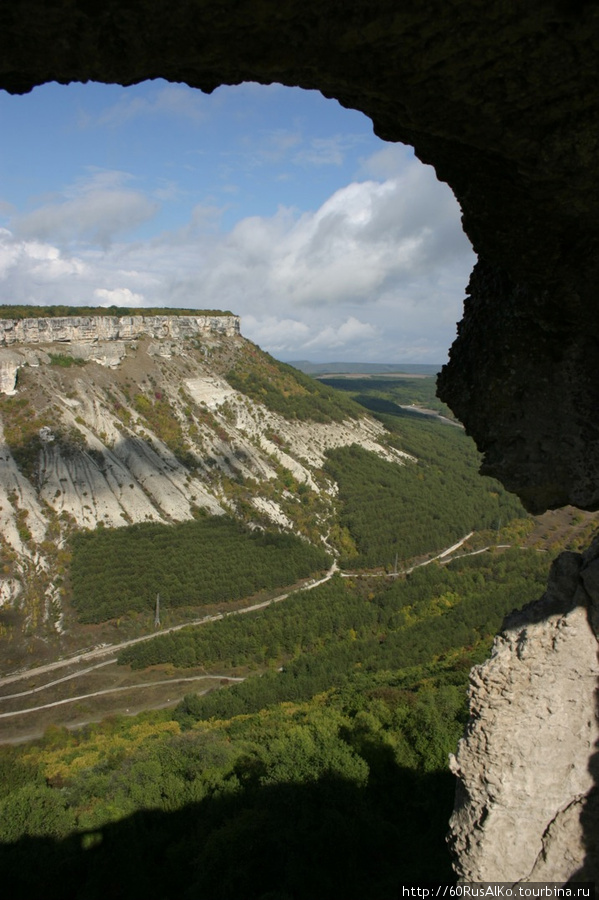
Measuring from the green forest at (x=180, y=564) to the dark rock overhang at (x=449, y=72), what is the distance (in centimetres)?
4427

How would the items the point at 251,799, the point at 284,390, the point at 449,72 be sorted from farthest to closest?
the point at 284,390 < the point at 251,799 < the point at 449,72

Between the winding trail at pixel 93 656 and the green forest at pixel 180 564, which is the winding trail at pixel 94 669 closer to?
the winding trail at pixel 93 656

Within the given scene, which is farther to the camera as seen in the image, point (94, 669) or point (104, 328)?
point (104, 328)

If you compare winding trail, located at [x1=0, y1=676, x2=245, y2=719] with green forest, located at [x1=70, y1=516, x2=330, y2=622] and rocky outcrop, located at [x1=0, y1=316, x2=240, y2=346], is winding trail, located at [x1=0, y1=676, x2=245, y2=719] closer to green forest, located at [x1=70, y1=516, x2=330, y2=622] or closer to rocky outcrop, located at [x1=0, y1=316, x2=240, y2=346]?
green forest, located at [x1=70, y1=516, x2=330, y2=622]

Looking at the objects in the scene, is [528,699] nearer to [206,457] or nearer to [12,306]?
[206,457]

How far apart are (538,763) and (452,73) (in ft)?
25.5

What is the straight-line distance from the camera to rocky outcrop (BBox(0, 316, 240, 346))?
209ft

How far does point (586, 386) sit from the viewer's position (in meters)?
6.66

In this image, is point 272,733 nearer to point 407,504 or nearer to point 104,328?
point 407,504

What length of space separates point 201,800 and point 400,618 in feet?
90.4

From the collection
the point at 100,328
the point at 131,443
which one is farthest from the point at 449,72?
the point at 100,328

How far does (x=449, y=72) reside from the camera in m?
4.18

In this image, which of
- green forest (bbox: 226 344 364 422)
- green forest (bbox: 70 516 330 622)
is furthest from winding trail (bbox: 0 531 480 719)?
green forest (bbox: 226 344 364 422)

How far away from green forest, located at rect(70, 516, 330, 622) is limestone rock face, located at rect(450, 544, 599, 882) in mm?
41255
